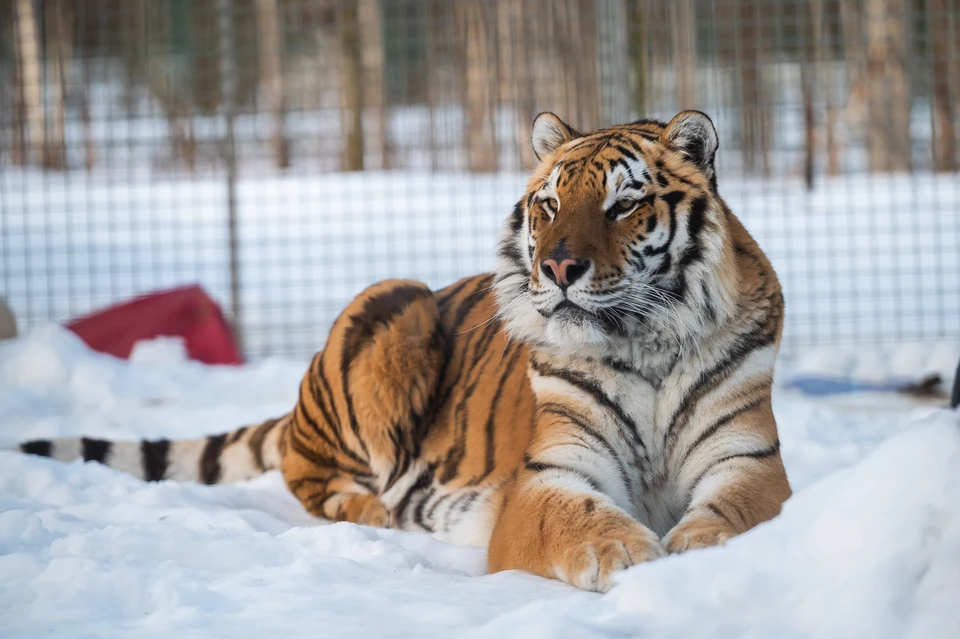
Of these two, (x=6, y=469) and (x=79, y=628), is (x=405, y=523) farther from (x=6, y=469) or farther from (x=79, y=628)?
(x=79, y=628)

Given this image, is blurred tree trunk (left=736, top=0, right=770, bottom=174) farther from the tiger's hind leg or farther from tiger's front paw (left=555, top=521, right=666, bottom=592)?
tiger's front paw (left=555, top=521, right=666, bottom=592)

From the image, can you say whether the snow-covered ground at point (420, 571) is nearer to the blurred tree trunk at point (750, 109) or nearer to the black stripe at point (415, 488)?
the black stripe at point (415, 488)

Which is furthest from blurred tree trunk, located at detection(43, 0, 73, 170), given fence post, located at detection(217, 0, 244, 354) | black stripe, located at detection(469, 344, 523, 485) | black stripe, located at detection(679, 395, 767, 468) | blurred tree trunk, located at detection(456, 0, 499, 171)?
black stripe, located at detection(679, 395, 767, 468)

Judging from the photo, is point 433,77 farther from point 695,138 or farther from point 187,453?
point 695,138

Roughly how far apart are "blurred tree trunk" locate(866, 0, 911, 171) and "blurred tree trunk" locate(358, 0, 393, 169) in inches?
102

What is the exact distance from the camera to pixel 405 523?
2572mm

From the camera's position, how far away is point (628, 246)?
196 centimetres

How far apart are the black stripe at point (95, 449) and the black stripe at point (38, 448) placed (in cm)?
9

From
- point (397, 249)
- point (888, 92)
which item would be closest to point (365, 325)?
point (888, 92)

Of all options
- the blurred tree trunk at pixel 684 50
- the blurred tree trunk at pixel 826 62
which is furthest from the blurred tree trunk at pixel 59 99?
the blurred tree trunk at pixel 826 62

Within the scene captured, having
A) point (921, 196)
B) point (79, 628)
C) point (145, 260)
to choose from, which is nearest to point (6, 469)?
point (79, 628)

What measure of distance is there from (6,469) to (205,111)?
3894 mm

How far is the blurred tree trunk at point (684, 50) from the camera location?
5113mm

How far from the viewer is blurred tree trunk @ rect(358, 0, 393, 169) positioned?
5.81 m
